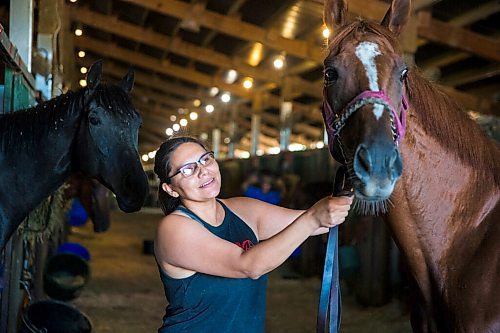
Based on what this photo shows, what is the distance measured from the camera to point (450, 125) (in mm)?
1871

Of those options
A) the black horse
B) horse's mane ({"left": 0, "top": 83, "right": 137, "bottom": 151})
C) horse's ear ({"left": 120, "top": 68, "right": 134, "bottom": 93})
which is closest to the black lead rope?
the black horse

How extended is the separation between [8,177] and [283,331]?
9.18 ft

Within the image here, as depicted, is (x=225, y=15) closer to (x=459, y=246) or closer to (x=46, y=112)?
(x=46, y=112)

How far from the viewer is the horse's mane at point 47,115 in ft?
7.77

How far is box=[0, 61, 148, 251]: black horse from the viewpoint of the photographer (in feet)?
7.82

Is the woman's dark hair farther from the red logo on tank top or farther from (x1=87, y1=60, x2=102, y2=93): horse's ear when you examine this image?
(x1=87, y1=60, x2=102, y2=93): horse's ear

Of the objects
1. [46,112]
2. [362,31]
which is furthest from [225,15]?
[362,31]

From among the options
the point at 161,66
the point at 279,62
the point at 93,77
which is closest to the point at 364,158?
the point at 93,77

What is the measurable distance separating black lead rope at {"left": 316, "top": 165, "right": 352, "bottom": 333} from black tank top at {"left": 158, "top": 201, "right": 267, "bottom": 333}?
0.20 meters

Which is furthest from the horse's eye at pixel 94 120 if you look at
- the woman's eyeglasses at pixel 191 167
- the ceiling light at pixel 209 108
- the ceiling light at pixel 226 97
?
the ceiling light at pixel 209 108

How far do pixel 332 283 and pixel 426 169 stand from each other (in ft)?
1.54

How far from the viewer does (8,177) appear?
93.7 inches

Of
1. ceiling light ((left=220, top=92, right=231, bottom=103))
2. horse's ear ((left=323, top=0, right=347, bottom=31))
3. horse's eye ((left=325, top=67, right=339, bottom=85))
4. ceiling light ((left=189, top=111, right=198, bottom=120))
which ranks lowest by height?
horse's eye ((left=325, top=67, right=339, bottom=85))

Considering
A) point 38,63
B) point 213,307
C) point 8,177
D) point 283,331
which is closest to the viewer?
point 213,307
